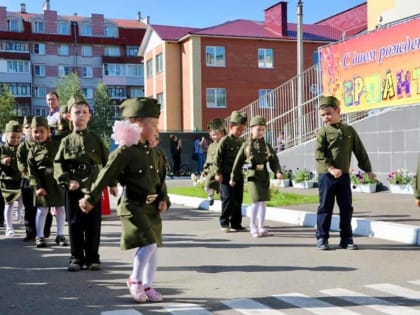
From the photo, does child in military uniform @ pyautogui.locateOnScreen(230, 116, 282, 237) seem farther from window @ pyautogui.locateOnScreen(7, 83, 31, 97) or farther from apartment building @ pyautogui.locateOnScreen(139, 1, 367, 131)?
window @ pyautogui.locateOnScreen(7, 83, 31, 97)

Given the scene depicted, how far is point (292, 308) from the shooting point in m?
5.36

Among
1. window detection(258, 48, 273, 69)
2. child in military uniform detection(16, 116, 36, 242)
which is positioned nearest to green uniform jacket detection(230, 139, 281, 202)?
child in military uniform detection(16, 116, 36, 242)

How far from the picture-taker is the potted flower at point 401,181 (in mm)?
14669

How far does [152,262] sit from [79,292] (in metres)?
0.89

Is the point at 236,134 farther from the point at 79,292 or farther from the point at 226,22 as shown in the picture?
the point at 226,22

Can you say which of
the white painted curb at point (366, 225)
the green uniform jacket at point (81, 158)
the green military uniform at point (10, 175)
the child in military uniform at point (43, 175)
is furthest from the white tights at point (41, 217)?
the white painted curb at point (366, 225)

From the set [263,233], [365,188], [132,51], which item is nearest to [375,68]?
[365,188]

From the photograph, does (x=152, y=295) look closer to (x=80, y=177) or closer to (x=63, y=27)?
(x=80, y=177)

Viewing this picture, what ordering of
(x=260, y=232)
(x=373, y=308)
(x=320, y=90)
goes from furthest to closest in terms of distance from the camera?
(x=320, y=90) → (x=260, y=232) → (x=373, y=308)

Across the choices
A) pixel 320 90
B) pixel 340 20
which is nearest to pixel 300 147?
pixel 320 90

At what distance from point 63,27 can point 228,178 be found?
7684 centimetres

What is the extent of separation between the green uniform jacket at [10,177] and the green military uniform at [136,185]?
17.0 feet

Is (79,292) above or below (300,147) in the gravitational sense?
below

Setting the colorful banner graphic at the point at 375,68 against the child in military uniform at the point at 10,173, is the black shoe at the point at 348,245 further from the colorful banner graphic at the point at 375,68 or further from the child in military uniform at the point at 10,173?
the colorful banner graphic at the point at 375,68
